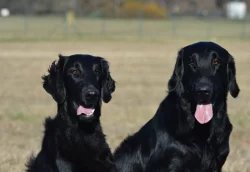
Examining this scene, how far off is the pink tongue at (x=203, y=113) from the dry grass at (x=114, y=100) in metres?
2.75

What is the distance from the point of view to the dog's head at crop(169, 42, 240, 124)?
6.32m

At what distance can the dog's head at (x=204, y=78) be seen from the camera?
249 inches

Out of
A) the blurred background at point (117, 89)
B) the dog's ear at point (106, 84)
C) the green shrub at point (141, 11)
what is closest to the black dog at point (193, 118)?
the dog's ear at point (106, 84)

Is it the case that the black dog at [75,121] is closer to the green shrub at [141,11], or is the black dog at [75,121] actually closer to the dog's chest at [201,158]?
the dog's chest at [201,158]

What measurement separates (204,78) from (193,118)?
54cm

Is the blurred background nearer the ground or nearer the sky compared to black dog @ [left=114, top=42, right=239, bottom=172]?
nearer the ground

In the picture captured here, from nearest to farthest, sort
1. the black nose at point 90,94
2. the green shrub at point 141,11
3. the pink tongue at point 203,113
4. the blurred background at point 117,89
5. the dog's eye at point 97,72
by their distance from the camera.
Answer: the pink tongue at point 203,113, the black nose at point 90,94, the dog's eye at point 97,72, the blurred background at point 117,89, the green shrub at point 141,11

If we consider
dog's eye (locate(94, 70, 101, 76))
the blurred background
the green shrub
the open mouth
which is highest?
dog's eye (locate(94, 70, 101, 76))

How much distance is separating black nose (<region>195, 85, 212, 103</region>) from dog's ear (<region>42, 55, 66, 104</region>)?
1.46m

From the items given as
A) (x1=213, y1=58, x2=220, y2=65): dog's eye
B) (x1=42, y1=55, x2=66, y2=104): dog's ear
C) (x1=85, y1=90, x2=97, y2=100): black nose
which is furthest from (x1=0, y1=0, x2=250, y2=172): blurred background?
(x1=213, y1=58, x2=220, y2=65): dog's eye

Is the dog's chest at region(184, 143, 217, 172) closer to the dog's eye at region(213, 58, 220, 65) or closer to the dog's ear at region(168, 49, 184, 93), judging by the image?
the dog's ear at region(168, 49, 184, 93)

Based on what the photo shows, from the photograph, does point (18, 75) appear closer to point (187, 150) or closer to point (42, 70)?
point (42, 70)

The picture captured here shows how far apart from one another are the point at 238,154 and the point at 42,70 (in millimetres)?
16417

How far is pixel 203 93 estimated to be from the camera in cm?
627
